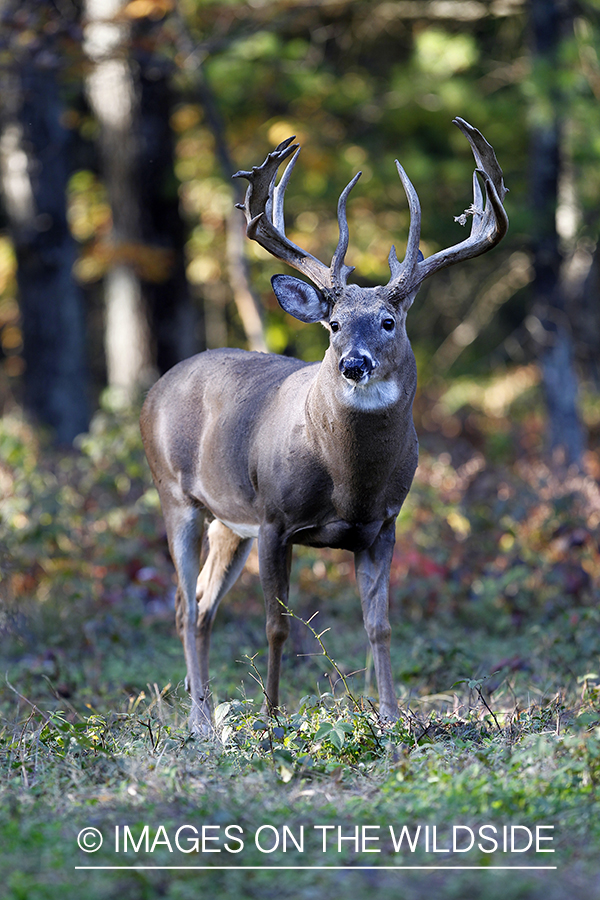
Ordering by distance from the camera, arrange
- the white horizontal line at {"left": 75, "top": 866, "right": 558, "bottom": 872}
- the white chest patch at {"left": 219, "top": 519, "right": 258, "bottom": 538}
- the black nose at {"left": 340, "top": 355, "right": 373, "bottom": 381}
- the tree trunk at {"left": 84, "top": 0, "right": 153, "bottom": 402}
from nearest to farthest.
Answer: the white horizontal line at {"left": 75, "top": 866, "right": 558, "bottom": 872}, the black nose at {"left": 340, "top": 355, "right": 373, "bottom": 381}, the white chest patch at {"left": 219, "top": 519, "right": 258, "bottom": 538}, the tree trunk at {"left": 84, "top": 0, "right": 153, "bottom": 402}

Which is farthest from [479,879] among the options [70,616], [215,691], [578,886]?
[70,616]

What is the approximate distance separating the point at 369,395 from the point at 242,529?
1.31 metres

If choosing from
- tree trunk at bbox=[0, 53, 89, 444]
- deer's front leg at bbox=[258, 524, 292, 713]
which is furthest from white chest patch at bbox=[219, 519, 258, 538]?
tree trunk at bbox=[0, 53, 89, 444]

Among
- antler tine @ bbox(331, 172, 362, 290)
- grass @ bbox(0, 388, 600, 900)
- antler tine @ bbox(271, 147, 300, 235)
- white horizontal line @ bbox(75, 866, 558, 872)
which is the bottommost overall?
grass @ bbox(0, 388, 600, 900)

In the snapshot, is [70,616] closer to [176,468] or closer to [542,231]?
[176,468]

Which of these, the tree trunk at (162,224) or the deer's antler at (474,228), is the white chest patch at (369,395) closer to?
the deer's antler at (474,228)

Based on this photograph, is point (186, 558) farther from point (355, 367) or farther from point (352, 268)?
point (355, 367)

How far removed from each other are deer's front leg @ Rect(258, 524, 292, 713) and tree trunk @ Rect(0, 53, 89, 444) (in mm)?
8825

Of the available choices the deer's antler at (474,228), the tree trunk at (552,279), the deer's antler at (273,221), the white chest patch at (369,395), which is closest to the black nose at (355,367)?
the white chest patch at (369,395)

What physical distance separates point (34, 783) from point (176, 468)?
7.77 ft

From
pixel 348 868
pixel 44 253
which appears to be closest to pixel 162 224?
pixel 44 253

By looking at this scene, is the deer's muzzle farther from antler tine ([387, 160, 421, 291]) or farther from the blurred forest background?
the blurred forest background

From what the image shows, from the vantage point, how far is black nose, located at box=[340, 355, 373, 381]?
423cm

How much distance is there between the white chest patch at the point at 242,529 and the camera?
5397mm
